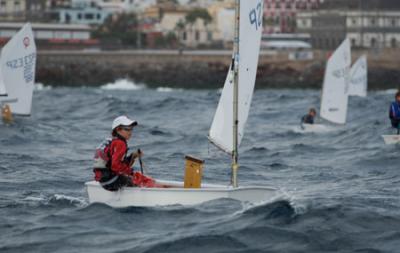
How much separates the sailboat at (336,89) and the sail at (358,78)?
1814cm

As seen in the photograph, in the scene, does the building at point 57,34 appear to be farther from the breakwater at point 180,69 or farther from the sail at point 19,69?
the sail at point 19,69

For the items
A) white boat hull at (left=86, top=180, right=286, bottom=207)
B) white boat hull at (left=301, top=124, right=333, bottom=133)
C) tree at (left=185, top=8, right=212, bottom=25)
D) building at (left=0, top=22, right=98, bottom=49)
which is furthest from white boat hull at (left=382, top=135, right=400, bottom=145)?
tree at (left=185, top=8, right=212, bottom=25)

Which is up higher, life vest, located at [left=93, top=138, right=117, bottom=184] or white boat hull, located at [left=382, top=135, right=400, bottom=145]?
life vest, located at [left=93, top=138, right=117, bottom=184]

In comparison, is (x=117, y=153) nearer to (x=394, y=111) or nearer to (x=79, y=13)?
(x=394, y=111)

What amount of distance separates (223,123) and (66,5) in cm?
11658

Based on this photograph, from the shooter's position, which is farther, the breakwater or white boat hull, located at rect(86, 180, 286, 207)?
the breakwater

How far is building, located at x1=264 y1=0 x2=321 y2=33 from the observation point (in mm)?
133875

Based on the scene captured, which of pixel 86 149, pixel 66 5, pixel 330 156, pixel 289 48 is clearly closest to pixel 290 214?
pixel 330 156

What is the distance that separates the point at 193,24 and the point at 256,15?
116 metres

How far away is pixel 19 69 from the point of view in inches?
1487

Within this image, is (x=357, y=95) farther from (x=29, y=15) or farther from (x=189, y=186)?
(x=29, y=15)

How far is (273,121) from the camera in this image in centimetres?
4166

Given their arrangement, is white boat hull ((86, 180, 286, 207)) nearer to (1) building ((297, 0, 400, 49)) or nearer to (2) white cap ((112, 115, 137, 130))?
(2) white cap ((112, 115, 137, 130))

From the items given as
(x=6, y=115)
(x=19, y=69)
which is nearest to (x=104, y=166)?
(x=6, y=115)
